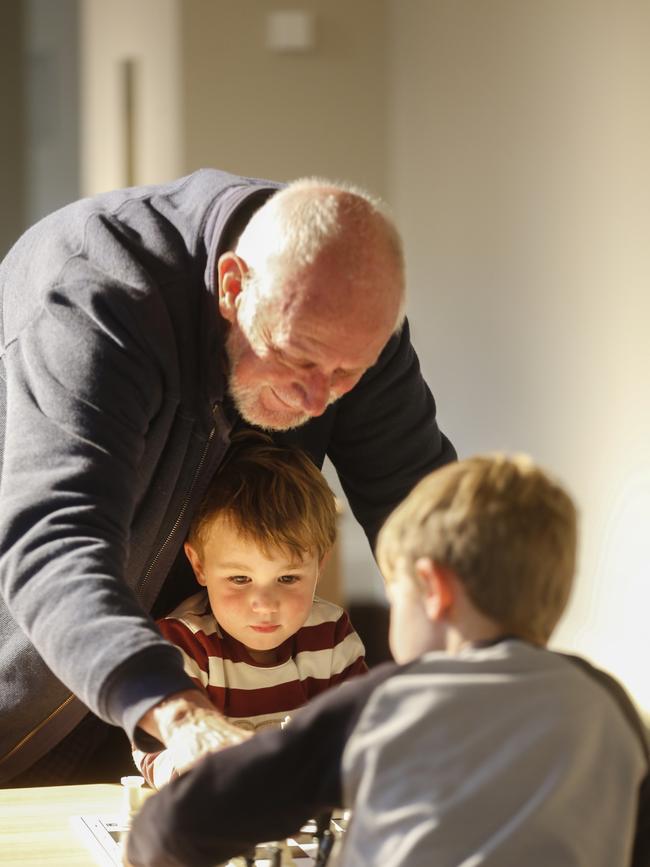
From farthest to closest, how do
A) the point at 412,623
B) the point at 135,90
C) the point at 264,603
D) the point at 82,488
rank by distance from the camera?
the point at 135,90
the point at 264,603
the point at 82,488
the point at 412,623

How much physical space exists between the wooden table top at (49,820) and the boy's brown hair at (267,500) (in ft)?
1.30

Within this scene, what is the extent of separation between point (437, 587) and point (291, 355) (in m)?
0.74

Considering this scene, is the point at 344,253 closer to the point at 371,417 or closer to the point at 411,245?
the point at 371,417

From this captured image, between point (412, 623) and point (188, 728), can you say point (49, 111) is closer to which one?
point (188, 728)

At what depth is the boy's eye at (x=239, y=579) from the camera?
6.44 ft

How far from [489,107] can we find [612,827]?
3799 millimetres

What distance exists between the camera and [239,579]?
197cm

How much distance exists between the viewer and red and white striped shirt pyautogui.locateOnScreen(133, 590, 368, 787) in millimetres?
1952

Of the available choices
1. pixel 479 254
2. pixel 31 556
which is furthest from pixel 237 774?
pixel 479 254

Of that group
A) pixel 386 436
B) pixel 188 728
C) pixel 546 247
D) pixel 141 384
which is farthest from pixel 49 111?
pixel 188 728

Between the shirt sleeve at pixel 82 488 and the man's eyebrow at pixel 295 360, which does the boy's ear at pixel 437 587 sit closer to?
the shirt sleeve at pixel 82 488

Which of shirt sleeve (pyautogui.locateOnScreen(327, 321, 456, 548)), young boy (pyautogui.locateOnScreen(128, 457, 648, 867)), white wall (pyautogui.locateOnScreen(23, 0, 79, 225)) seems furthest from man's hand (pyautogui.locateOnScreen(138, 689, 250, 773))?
white wall (pyautogui.locateOnScreen(23, 0, 79, 225))

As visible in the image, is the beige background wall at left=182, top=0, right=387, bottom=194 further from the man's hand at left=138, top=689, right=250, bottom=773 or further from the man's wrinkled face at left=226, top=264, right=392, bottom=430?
the man's hand at left=138, top=689, right=250, bottom=773

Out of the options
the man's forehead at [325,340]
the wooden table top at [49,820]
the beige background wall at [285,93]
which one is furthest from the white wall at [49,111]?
the wooden table top at [49,820]
